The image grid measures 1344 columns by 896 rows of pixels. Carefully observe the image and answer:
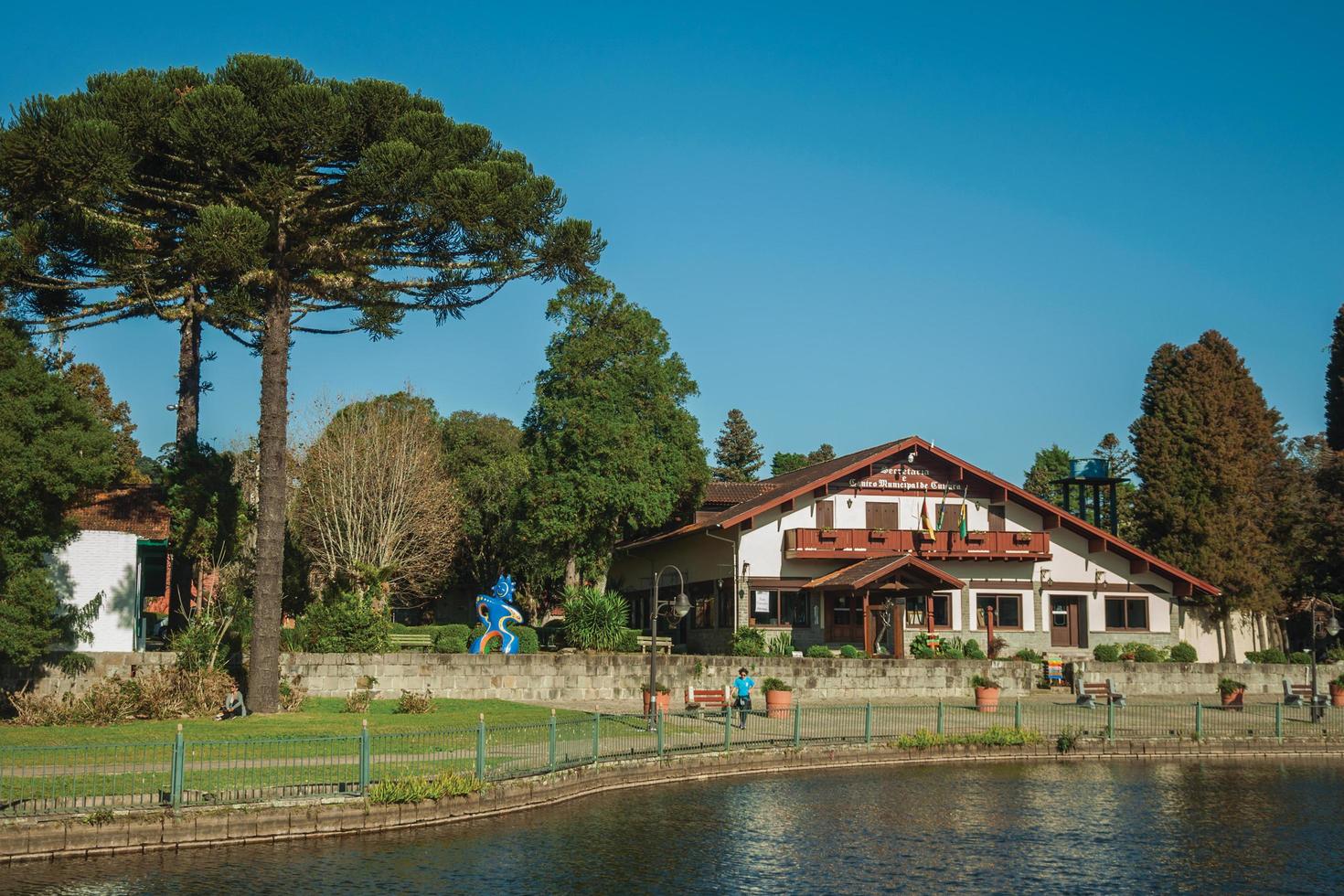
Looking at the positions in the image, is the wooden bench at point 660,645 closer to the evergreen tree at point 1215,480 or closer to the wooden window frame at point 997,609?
the wooden window frame at point 997,609

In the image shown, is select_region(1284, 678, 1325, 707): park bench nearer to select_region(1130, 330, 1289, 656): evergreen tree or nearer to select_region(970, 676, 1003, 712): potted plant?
select_region(970, 676, 1003, 712): potted plant

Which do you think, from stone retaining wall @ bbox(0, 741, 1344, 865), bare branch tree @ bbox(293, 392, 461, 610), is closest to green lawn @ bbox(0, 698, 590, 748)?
stone retaining wall @ bbox(0, 741, 1344, 865)

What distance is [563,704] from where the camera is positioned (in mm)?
34906

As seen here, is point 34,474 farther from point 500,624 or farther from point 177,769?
point 177,769

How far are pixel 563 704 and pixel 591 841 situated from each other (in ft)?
57.7

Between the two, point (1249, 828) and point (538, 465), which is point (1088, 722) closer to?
point (1249, 828)

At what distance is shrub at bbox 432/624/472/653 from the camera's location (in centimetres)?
3700

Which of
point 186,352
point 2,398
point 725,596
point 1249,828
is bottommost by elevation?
point 1249,828

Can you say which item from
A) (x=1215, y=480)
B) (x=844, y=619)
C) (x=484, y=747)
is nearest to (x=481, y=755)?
(x=484, y=747)

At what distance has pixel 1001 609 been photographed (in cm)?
4753

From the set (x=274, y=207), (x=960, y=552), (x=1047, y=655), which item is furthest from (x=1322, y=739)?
(x=274, y=207)

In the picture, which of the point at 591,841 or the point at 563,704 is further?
the point at 563,704

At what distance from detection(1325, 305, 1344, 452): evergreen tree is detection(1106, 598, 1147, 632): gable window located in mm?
18128

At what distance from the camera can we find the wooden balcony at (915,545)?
147 ft
